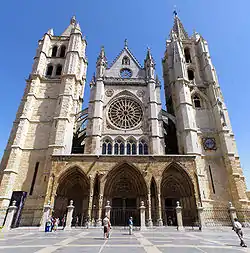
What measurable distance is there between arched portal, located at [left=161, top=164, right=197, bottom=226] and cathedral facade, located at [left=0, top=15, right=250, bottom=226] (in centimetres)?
8

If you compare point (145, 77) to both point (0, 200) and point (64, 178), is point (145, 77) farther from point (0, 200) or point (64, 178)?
point (0, 200)

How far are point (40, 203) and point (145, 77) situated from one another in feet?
55.4

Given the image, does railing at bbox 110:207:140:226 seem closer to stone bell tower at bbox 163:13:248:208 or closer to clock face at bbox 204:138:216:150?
stone bell tower at bbox 163:13:248:208

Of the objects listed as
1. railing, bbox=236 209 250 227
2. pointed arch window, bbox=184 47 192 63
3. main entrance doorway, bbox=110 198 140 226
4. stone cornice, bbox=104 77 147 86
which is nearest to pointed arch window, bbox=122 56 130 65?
stone cornice, bbox=104 77 147 86

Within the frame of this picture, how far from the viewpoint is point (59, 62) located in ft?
75.7

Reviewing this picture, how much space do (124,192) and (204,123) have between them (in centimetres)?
1104

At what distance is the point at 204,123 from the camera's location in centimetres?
1920

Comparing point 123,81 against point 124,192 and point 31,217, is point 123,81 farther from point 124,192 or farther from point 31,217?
point 31,217

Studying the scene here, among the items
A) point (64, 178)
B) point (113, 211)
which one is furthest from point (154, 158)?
point (64, 178)

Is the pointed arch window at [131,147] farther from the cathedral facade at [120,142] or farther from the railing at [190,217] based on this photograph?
the railing at [190,217]

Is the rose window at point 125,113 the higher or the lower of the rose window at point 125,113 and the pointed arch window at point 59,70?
the lower

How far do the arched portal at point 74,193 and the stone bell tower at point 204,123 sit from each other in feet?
30.6

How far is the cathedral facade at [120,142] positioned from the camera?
46.4 ft

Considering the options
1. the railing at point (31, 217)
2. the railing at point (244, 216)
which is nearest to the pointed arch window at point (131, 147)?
the railing at point (31, 217)
